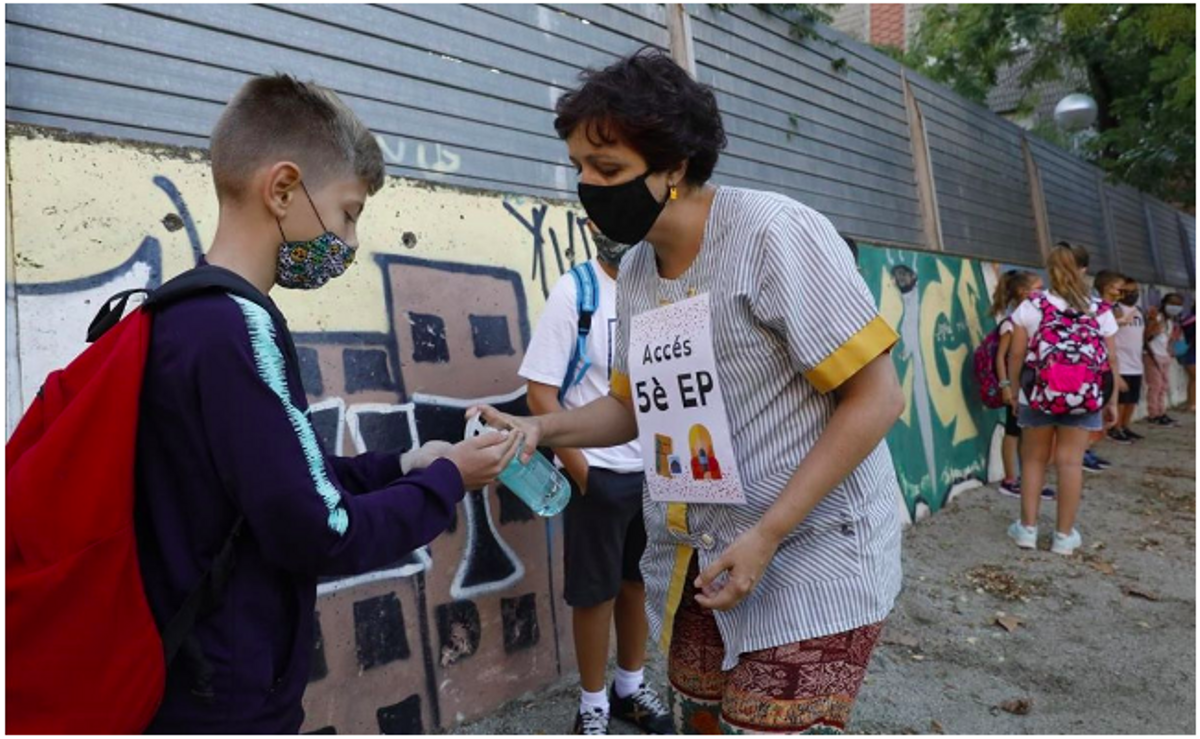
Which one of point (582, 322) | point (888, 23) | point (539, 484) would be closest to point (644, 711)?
point (539, 484)

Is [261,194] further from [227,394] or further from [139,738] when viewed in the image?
[139,738]

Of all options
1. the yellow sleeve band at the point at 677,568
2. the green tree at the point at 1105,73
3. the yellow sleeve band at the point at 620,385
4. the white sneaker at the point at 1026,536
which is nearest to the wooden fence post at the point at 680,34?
the yellow sleeve band at the point at 620,385

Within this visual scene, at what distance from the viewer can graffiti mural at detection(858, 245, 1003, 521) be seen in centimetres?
654

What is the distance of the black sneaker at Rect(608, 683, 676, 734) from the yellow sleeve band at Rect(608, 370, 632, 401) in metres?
1.68

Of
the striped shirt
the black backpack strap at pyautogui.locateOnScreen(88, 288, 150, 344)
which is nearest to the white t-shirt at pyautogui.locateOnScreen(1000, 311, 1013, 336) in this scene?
the striped shirt

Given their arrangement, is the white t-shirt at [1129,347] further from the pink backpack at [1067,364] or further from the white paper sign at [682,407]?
the white paper sign at [682,407]

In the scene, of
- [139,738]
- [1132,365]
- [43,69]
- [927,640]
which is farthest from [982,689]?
[1132,365]

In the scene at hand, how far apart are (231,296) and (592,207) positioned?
80 centimetres

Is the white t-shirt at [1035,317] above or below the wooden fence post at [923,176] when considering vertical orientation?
below

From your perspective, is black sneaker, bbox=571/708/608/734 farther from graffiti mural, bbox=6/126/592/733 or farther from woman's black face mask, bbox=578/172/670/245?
woman's black face mask, bbox=578/172/670/245

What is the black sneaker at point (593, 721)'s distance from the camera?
3.34 meters

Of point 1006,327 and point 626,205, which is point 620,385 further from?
point 1006,327

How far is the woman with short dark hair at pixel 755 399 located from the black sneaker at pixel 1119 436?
987 centimetres

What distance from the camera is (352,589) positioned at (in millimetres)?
3105
